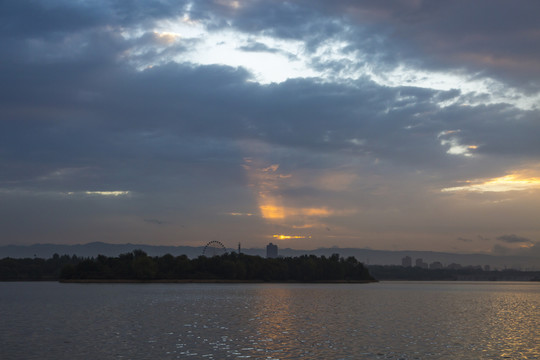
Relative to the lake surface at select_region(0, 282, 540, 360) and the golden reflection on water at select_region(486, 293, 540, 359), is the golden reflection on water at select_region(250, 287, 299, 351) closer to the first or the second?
the lake surface at select_region(0, 282, 540, 360)

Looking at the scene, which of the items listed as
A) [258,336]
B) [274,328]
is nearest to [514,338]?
[274,328]

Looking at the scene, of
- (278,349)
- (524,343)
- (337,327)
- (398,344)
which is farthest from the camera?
(337,327)

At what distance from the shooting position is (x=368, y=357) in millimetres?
47500

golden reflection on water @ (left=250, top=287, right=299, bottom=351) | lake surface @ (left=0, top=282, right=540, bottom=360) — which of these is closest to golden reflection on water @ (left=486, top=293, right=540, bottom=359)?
lake surface @ (left=0, top=282, right=540, bottom=360)

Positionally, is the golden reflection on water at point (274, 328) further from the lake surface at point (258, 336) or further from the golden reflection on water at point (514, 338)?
the golden reflection on water at point (514, 338)

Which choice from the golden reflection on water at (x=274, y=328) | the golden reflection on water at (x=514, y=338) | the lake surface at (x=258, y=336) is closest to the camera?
the lake surface at (x=258, y=336)

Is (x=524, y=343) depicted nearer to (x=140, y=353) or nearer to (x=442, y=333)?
(x=442, y=333)

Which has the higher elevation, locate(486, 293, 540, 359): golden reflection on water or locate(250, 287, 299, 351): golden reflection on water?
locate(250, 287, 299, 351): golden reflection on water

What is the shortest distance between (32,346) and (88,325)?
20001mm

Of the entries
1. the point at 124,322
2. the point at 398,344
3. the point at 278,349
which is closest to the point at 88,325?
the point at 124,322

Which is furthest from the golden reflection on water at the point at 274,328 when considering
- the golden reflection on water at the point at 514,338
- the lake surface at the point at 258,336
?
→ the golden reflection on water at the point at 514,338

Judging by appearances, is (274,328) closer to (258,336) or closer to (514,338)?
(258,336)

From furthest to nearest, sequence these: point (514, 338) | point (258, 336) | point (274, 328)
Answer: point (274, 328) → point (514, 338) → point (258, 336)

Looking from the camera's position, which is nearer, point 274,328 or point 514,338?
point 514,338
